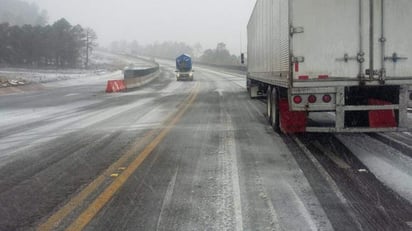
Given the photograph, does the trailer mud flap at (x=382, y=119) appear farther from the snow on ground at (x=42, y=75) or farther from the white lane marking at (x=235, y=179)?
the snow on ground at (x=42, y=75)

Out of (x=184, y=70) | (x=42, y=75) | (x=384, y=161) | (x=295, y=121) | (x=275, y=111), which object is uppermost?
(x=184, y=70)

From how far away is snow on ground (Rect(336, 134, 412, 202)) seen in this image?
21.5ft

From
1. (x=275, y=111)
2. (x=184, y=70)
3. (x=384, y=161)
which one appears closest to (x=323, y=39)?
(x=384, y=161)

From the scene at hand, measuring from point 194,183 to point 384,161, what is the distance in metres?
3.24

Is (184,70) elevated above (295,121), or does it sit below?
above

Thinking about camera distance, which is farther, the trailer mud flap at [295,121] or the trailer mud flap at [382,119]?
the trailer mud flap at [295,121]

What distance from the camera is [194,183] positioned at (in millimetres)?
6762

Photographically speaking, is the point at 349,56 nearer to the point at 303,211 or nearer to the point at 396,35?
the point at 396,35

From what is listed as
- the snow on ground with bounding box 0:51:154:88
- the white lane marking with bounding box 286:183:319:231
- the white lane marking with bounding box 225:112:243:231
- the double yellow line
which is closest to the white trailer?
the white lane marking with bounding box 225:112:243:231

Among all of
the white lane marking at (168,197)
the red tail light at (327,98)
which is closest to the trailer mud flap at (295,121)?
the red tail light at (327,98)

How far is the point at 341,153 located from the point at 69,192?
15.8 feet

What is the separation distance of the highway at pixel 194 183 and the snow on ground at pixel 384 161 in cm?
6

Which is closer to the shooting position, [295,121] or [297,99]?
[297,99]

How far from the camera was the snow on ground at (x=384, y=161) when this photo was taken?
21.5 ft
